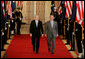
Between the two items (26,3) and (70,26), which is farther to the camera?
(26,3)

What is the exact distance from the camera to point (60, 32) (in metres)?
21.6

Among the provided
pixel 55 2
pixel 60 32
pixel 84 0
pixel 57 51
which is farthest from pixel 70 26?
pixel 55 2

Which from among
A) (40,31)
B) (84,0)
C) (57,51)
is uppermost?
(84,0)

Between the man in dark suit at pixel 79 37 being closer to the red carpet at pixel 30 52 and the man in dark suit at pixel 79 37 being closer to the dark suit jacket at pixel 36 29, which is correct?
the red carpet at pixel 30 52

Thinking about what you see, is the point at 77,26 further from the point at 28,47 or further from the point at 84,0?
the point at 28,47

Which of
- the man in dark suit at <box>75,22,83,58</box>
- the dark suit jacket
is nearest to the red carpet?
the man in dark suit at <box>75,22,83,58</box>

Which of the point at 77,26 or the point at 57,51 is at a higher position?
the point at 77,26

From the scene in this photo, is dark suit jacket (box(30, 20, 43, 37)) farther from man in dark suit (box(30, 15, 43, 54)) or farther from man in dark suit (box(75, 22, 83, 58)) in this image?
man in dark suit (box(75, 22, 83, 58))

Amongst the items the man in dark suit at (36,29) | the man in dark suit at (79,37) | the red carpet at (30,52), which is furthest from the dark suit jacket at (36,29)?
the man in dark suit at (79,37)

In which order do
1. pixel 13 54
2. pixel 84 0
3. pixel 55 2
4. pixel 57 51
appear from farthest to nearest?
pixel 55 2 < pixel 57 51 < pixel 13 54 < pixel 84 0

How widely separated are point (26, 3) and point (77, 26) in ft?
47.3

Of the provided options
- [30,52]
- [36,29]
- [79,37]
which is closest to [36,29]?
[36,29]

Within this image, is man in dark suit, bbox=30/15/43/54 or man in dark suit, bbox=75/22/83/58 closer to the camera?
man in dark suit, bbox=75/22/83/58

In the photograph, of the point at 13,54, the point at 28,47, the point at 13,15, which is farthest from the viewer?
the point at 13,15
